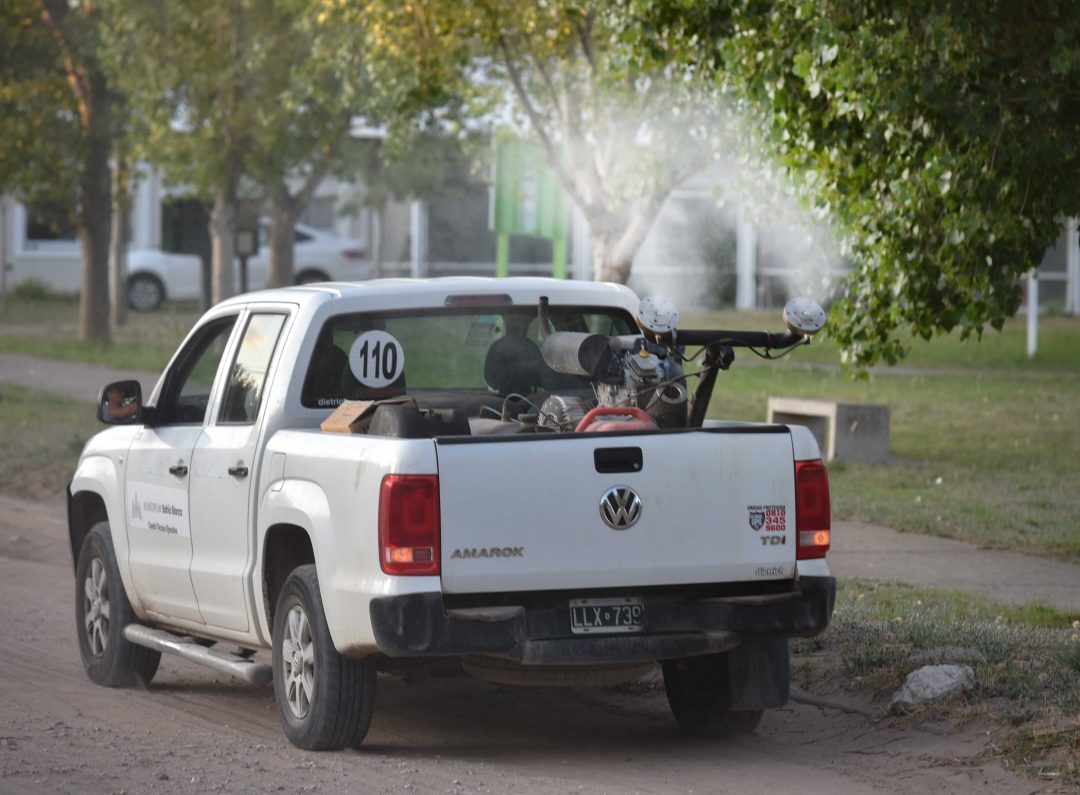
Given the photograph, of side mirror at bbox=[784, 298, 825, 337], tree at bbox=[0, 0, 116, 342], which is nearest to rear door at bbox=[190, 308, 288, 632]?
side mirror at bbox=[784, 298, 825, 337]

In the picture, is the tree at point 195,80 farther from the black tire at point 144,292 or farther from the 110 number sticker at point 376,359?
the 110 number sticker at point 376,359

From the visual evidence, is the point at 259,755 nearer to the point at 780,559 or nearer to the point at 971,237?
the point at 780,559

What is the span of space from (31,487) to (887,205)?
27.2 ft

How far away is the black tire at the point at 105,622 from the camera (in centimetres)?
840

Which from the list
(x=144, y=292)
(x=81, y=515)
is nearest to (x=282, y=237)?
(x=144, y=292)

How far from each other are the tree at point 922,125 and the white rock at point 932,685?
10.6ft

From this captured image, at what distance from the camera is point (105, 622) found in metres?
8.57

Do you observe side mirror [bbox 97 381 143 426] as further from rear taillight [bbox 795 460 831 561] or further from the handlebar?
rear taillight [bbox 795 460 831 561]

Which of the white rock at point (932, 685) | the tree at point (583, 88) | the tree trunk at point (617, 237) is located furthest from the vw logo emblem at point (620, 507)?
the tree trunk at point (617, 237)

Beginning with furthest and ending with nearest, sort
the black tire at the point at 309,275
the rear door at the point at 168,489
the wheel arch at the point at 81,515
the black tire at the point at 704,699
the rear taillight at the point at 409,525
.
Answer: the black tire at the point at 309,275, the wheel arch at the point at 81,515, the rear door at the point at 168,489, the black tire at the point at 704,699, the rear taillight at the point at 409,525

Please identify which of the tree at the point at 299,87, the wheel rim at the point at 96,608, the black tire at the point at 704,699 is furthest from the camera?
the tree at the point at 299,87

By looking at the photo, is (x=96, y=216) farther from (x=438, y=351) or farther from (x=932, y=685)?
(x=932, y=685)

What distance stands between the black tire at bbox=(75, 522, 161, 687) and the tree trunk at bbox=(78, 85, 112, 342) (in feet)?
76.8

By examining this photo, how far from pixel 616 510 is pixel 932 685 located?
5.76 feet
